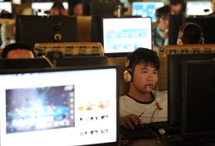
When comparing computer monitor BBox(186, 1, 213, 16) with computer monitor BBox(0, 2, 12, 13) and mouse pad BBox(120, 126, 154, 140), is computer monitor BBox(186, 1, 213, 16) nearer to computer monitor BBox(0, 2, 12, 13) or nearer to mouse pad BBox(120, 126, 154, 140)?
computer monitor BBox(0, 2, 12, 13)

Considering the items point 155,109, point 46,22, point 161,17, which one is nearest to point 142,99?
point 155,109

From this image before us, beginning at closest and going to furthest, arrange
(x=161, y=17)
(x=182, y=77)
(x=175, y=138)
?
1. (x=182, y=77)
2. (x=175, y=138)
3. (x=161, y=17)

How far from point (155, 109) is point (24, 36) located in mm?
1628

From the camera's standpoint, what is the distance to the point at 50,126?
1.52m

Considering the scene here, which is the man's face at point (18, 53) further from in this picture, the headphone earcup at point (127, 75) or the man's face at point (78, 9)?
the man's face at point (78, 9)

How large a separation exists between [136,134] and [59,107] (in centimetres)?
58

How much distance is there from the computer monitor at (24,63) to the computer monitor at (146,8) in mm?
4622

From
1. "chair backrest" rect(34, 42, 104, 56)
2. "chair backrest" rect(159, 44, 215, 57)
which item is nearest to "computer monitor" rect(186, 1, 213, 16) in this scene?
"chair backrest" rect(159, 44, 215, 57)

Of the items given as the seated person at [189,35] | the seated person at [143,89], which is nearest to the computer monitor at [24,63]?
the seated person at [143,89]

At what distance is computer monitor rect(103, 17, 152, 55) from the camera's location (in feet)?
13.1

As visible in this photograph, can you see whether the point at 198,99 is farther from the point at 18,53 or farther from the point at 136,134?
the point at 18,53

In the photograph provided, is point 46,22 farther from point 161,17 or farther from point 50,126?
point 50,126

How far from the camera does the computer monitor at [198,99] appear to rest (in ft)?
5.69

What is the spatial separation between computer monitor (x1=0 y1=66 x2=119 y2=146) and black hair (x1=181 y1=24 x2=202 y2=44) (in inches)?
60.4
